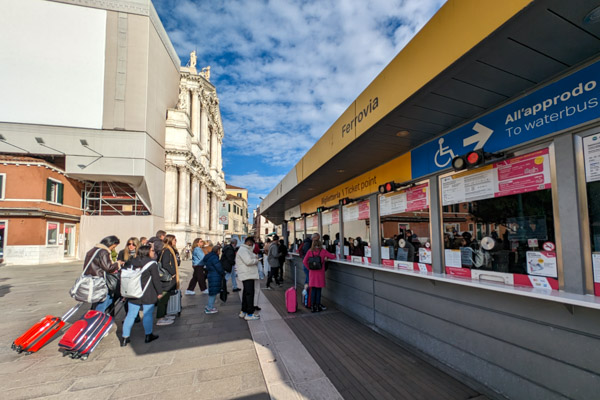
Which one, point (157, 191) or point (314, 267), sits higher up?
point (157, 191)

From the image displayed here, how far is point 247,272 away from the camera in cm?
590

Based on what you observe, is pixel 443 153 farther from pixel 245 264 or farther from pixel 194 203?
pixel 194 203

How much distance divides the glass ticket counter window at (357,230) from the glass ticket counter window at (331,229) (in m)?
0.58

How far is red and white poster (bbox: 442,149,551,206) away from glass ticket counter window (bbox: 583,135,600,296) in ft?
1.03

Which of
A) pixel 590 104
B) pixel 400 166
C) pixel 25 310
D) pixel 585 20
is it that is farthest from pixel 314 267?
pixel 25 310

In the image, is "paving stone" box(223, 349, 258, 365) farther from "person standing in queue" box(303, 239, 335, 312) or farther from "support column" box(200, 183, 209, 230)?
"support column" box(200, 183, 209, 230)

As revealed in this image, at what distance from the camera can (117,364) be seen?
3.96 metres

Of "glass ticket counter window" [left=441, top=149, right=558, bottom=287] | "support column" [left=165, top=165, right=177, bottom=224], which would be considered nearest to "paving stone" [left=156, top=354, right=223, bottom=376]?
"glass ticket counter window" [left=441, top=149, right=558, bottom=287]

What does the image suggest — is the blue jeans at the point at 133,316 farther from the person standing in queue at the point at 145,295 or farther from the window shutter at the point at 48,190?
the window shutter at the point at 48,190

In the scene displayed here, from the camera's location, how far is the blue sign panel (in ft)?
8.30

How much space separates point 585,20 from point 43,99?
3195 cm

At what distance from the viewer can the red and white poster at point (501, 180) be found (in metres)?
2.91

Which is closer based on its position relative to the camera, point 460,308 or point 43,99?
point 460,308

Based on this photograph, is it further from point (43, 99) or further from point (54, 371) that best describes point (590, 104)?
point (43, 99)
